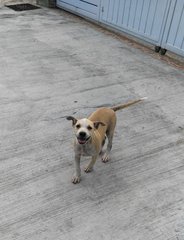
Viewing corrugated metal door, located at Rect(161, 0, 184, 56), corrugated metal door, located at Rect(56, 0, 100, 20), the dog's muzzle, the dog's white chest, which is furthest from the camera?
corrugated metal door, located at Rect(56, 0, 100, 20)

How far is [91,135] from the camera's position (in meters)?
2.92

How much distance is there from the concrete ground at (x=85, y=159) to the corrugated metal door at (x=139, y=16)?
1.70ft

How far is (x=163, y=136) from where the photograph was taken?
4.12m

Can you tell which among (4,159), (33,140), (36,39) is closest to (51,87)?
(33,140)

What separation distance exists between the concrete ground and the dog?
0.55ft

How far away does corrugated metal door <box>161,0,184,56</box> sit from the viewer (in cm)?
607

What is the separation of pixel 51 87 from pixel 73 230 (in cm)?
273

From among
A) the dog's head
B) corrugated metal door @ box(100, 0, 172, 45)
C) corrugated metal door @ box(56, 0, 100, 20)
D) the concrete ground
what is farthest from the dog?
corrugated metal door @ box(56, 0, 100, 20)

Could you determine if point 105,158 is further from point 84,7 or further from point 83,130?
point 84,7

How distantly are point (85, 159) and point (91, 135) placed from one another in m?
0.75

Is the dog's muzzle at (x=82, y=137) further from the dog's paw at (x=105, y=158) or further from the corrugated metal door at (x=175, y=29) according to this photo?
the corrugated metal door at (x=175, y=29)

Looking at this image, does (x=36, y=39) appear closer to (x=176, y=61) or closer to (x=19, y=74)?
(x=19, y=74)

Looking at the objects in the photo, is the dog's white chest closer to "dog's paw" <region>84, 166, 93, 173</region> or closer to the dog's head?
the dog's head

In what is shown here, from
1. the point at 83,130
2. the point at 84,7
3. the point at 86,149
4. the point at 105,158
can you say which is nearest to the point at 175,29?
the point at 84,7
